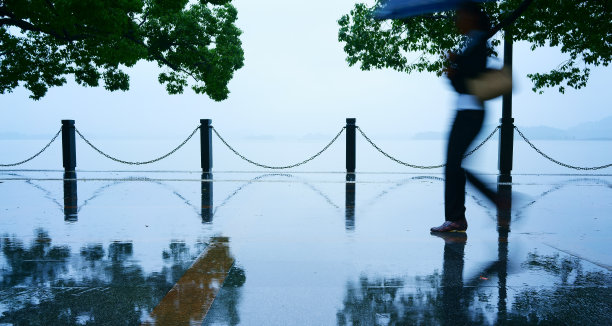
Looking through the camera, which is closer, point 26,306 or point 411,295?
point 26,306

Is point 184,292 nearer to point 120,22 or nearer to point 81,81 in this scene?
point 120,22

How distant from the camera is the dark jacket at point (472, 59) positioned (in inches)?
178

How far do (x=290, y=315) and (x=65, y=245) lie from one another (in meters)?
2.79

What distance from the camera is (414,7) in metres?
4.77

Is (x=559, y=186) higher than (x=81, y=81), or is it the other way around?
(x=81, y=81)

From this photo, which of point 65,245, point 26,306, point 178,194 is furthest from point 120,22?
point 26,306

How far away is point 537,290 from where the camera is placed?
3.38 m

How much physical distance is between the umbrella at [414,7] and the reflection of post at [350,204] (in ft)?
7.80

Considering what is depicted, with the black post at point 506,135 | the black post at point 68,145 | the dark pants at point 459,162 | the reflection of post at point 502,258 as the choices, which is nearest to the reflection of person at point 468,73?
the dark pants at point 459,162

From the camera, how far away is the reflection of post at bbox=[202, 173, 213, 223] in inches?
250

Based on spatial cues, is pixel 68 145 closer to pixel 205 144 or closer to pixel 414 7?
pixel 205 144

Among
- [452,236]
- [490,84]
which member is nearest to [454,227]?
[452,236]

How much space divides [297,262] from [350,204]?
3.48 m

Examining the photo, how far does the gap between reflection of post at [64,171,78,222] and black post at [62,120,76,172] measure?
1.42 meters
